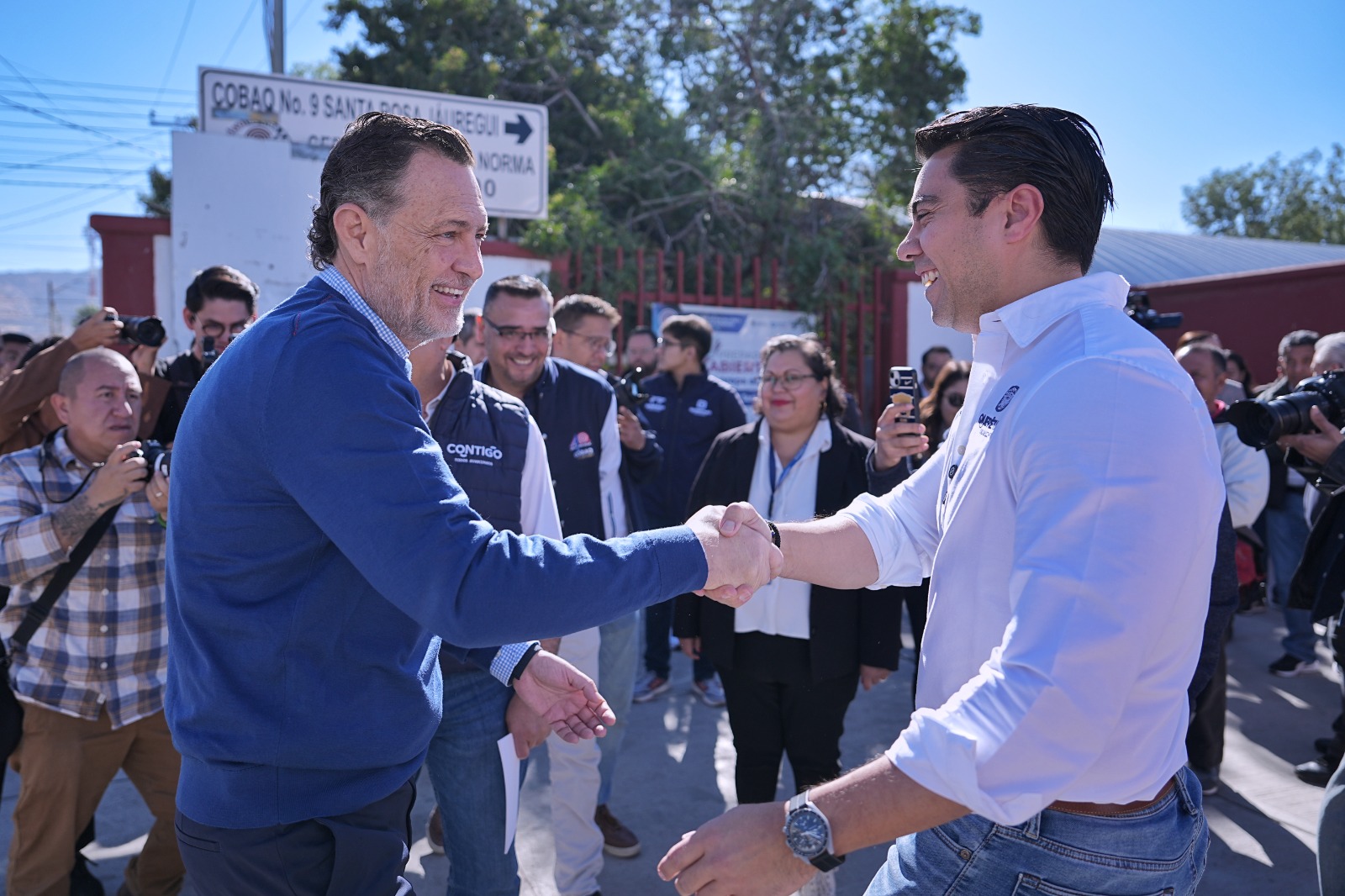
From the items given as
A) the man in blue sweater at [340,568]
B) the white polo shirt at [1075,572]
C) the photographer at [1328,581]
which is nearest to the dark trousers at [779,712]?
the photographer at [1328,581]

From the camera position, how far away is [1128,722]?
1466mm

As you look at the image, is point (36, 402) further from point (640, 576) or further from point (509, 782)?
point (640, 576)

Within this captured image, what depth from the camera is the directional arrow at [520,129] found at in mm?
8906

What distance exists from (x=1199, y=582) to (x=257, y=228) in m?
7.99

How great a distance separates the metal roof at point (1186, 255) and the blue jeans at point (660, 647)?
40.5 ft

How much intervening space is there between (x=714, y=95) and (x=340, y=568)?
40.7 ft

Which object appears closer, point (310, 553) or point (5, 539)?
point (310, 553)

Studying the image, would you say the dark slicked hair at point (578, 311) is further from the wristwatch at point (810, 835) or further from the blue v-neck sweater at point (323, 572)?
the wristwatch at point (810, 835)

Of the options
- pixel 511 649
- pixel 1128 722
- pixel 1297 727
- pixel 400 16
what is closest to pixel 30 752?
pixel 511 649

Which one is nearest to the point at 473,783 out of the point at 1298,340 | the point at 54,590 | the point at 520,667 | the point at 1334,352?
the point at 520,667

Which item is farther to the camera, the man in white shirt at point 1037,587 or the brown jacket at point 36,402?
the brown jacket at point 36,402

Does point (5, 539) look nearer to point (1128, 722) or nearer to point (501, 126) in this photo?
point (1128, 722)

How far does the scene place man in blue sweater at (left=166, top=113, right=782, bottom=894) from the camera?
4.96 ft

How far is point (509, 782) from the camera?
279 centimetres
